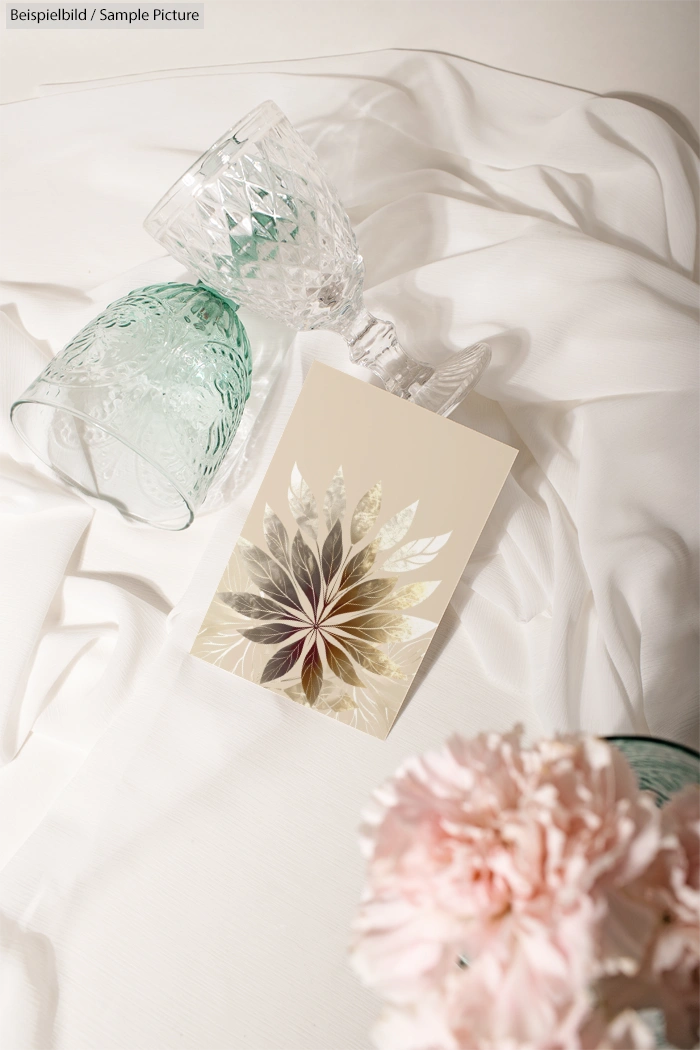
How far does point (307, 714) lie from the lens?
2.07 ft

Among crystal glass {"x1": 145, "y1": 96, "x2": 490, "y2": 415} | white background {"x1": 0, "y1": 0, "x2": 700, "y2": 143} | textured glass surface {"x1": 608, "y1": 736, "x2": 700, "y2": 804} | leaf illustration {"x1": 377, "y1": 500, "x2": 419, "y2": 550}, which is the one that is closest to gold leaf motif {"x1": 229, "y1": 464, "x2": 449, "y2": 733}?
leaf illustration {"x1": 377, "y1": 500, "x2": 419, "y2": 550}

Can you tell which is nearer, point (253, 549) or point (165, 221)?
point (165, 221)

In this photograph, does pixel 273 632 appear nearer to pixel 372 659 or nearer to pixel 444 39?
pixel 372 659

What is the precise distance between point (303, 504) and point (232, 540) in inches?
3.5

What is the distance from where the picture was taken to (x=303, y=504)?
0.61 meters

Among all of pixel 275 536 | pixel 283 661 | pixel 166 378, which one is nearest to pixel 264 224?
pixel 166 378

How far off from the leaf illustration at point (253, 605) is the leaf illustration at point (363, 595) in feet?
0.15

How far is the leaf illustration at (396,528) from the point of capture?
597mm

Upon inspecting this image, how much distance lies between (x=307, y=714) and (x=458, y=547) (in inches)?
7.9

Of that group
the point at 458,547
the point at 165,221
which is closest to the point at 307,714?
the point at 458,547

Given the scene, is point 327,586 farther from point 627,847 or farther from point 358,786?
point 627,847

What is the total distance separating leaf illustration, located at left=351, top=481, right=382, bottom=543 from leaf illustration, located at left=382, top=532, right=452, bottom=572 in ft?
0.10

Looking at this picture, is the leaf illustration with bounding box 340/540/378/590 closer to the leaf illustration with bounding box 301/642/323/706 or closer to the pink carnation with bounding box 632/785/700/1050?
the leaf illustration with bounding box 301/642/323/706

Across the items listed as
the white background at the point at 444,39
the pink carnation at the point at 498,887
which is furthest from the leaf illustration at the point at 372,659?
the white background at the point at 444,39
